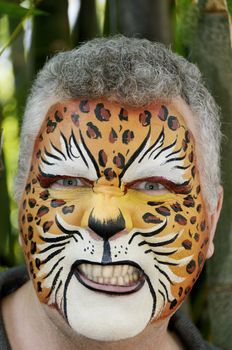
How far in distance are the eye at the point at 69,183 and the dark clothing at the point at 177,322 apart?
28 cm

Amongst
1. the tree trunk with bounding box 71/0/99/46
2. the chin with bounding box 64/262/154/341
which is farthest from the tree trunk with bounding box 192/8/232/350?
the tree trunk with bounding box 71/0/99/46

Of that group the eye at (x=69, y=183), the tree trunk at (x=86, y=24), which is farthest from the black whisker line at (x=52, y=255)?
the tree trunk at (x=86, y=24)

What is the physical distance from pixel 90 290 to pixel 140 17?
659 mm

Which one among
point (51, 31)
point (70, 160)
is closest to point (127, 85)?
point (70, 160)

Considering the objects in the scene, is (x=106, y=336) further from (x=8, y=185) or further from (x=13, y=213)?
(x=13, y=213)

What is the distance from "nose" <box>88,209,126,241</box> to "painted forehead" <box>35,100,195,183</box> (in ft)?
0.26

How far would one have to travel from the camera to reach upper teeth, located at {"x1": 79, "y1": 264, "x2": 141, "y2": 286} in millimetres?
1443

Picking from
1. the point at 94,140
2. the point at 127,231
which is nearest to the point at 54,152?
the point at 94,140

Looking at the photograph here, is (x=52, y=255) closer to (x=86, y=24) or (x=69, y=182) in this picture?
(x=69, y=182)

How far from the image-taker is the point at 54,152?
1521 millimetres

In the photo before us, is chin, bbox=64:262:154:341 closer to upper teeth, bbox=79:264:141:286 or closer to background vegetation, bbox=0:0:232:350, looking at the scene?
upper teeth, bbox=79:264:141:286

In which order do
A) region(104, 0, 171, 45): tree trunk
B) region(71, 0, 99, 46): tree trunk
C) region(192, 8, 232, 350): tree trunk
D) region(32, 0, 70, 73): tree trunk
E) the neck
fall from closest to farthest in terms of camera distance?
the neck → region(192, 8, 232, 350): tree trunk → region(104, 0, 171, 45): tree trunk → region(32, 0, 70, 73): tree trunk → region(71, 0, 99, 46): tree trunk

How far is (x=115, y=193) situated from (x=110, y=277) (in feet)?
0.43

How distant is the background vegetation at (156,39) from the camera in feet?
5.68
